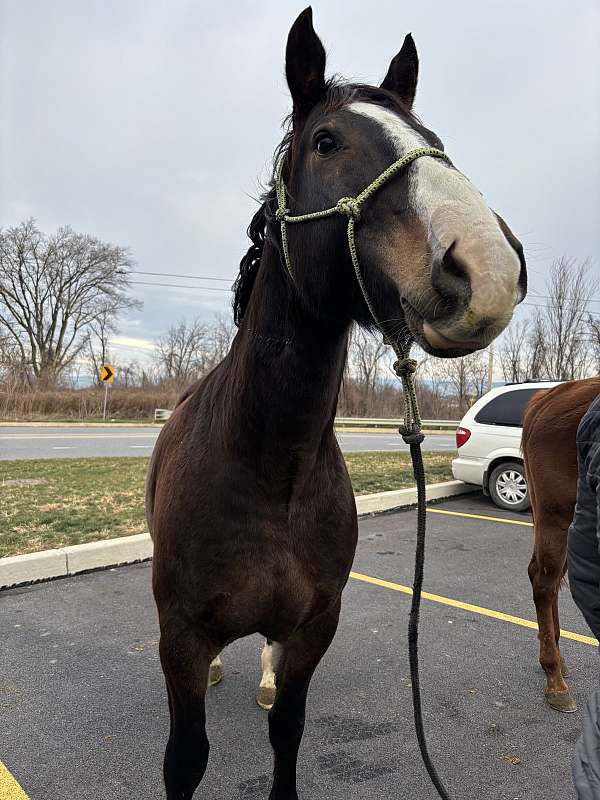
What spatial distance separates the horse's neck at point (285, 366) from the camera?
5.69 feet

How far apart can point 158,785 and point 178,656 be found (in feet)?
3.09

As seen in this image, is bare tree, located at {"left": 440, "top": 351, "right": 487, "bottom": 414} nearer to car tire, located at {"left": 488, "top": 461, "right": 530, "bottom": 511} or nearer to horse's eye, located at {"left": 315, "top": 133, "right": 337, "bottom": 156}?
car tire, located at {"left": 488, "top": 461, "right": 530, "bottom": 511}

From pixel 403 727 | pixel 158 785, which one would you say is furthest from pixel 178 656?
pixel 403 727

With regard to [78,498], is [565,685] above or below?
below

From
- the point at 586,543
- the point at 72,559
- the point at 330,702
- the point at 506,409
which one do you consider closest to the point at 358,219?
the point at 586,543

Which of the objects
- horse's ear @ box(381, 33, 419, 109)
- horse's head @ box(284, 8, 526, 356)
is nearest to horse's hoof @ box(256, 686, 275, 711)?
horse's head @ box(284, 8, 526, 356)

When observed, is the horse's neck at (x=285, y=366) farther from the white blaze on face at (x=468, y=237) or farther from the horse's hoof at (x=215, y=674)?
the horse's hoof at (x=215, y=674)

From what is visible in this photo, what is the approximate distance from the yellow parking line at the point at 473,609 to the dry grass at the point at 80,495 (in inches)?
98.8

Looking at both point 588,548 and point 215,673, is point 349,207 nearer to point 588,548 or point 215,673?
point 588,548

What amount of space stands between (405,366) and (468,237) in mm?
535

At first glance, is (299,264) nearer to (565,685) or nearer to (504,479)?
(565,685)

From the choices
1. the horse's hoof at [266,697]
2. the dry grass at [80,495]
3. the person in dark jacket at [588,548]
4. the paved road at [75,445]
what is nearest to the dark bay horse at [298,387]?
the person in dark jacket at [588,548]

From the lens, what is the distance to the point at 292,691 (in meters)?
2.16

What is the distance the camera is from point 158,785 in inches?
93.8
